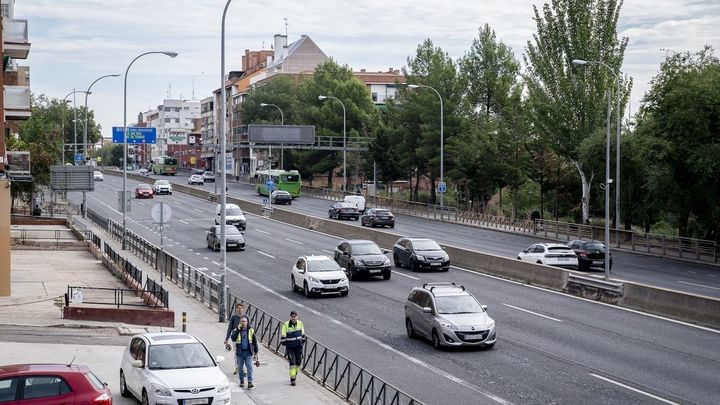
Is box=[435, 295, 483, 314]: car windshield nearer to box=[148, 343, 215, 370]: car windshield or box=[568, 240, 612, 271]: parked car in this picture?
box=[148, 343, 215, 370]: car windshield

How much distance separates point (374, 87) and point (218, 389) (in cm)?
14650

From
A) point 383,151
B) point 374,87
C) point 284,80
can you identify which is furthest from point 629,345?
point 374,87

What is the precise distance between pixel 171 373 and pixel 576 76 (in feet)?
179

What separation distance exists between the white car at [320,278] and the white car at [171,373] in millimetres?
15644

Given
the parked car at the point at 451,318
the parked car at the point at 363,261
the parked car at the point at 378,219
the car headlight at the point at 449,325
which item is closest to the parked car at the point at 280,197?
the parked car at the point at 378,219

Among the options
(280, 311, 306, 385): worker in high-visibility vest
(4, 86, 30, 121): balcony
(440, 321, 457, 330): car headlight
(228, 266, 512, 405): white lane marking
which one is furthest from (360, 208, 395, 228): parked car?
(280, 311, 306, 385): worker in high-visibility vest

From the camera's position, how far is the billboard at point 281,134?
10411cm

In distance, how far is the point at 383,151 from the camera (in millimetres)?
100000

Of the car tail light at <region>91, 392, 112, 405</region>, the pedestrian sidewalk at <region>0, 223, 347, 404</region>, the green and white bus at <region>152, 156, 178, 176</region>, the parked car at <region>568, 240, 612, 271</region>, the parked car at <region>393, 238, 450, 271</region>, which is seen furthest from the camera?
the green and white bus at <region>152, 156, 178, 176</region>

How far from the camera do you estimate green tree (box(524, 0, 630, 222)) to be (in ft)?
217

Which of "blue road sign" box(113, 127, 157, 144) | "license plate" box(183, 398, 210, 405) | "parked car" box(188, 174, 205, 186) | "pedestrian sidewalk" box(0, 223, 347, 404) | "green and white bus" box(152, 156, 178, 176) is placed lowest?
"pedestrian sidewalk" box(0, 223, 347, 404)

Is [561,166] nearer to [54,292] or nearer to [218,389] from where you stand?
[54,292]

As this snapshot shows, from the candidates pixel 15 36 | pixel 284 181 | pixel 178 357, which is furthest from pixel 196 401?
pixel 284 181

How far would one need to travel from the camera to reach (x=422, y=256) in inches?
1629
